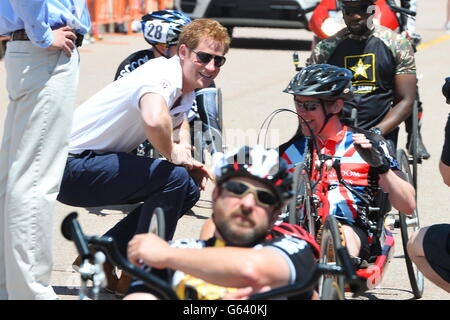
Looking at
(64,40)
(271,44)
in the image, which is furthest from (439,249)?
(271,44)

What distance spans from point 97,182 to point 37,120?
69 cm

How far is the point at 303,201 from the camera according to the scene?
18.2 feet

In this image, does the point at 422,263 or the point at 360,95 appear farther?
the point at 360,95

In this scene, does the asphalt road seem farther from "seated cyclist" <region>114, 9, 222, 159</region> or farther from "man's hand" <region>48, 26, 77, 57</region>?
"man's hand" <region>48, 26, 77, 57</region>

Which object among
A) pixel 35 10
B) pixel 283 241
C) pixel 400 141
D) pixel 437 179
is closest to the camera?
pixel 283 241

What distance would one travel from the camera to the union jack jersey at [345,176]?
588cm

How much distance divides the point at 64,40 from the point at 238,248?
5.59 feet

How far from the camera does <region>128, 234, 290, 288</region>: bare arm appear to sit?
3943mm

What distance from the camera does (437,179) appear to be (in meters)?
9.79

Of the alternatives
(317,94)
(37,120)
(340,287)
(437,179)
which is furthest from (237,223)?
(437,179)

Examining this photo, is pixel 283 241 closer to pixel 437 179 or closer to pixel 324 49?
pixel 324 49

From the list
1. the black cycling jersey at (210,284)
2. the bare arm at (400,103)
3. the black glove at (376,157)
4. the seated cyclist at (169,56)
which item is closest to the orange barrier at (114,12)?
the seated cyclist at (169,56)

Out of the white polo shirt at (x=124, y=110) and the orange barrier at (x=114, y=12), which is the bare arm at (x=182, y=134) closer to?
the white polo shirt at (x=124, y=110)

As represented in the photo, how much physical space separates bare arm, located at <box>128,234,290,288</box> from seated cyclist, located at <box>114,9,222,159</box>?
3.57 meters
